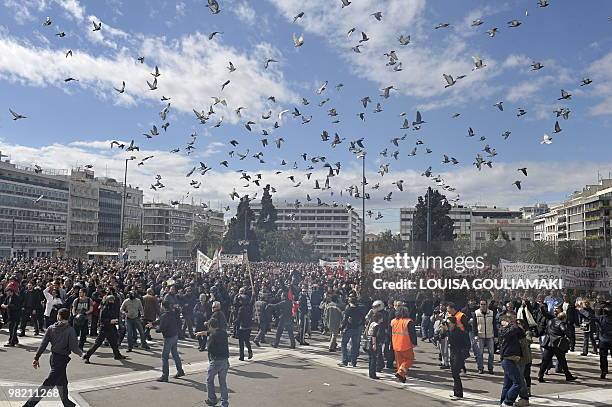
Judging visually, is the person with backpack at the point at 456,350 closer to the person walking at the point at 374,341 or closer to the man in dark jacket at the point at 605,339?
the person walking at the point at 374,341

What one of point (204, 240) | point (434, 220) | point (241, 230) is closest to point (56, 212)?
point (204, 240)

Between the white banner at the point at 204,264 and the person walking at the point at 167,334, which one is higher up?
the white banner at the point at 204,264

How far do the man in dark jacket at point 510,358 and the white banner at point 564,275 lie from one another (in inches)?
472

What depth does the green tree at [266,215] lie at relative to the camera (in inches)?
3728

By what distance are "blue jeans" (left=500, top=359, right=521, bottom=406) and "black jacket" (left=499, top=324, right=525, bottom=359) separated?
0.16m

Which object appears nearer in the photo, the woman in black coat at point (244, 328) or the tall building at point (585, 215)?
the woman in black coat at point (244, 328)

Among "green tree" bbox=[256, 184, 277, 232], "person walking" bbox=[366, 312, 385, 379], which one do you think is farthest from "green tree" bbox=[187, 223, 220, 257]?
"person walking" bbox=[366, 312, 385, 379]

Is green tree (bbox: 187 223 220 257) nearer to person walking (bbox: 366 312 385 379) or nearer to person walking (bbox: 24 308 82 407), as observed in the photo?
person walking (bbox: 366 312 385 379)

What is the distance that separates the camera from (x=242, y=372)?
1202cm

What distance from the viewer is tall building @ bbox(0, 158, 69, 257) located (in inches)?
3964

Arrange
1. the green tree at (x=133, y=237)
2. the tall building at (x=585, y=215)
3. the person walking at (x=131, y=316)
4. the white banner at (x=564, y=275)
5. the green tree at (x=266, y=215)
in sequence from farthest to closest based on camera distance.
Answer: the green tree at (x=133, y=237)
the tall building at (x=585, y=215)
the green tree at (x=266, y=215)
the white banner at (x=564, y=275)
the person walking at (x=131, y=316)

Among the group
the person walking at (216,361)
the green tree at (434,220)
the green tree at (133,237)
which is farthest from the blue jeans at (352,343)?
the green tree at (133,237)

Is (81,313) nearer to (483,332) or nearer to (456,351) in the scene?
(456,351)

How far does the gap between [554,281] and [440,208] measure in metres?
47.9
